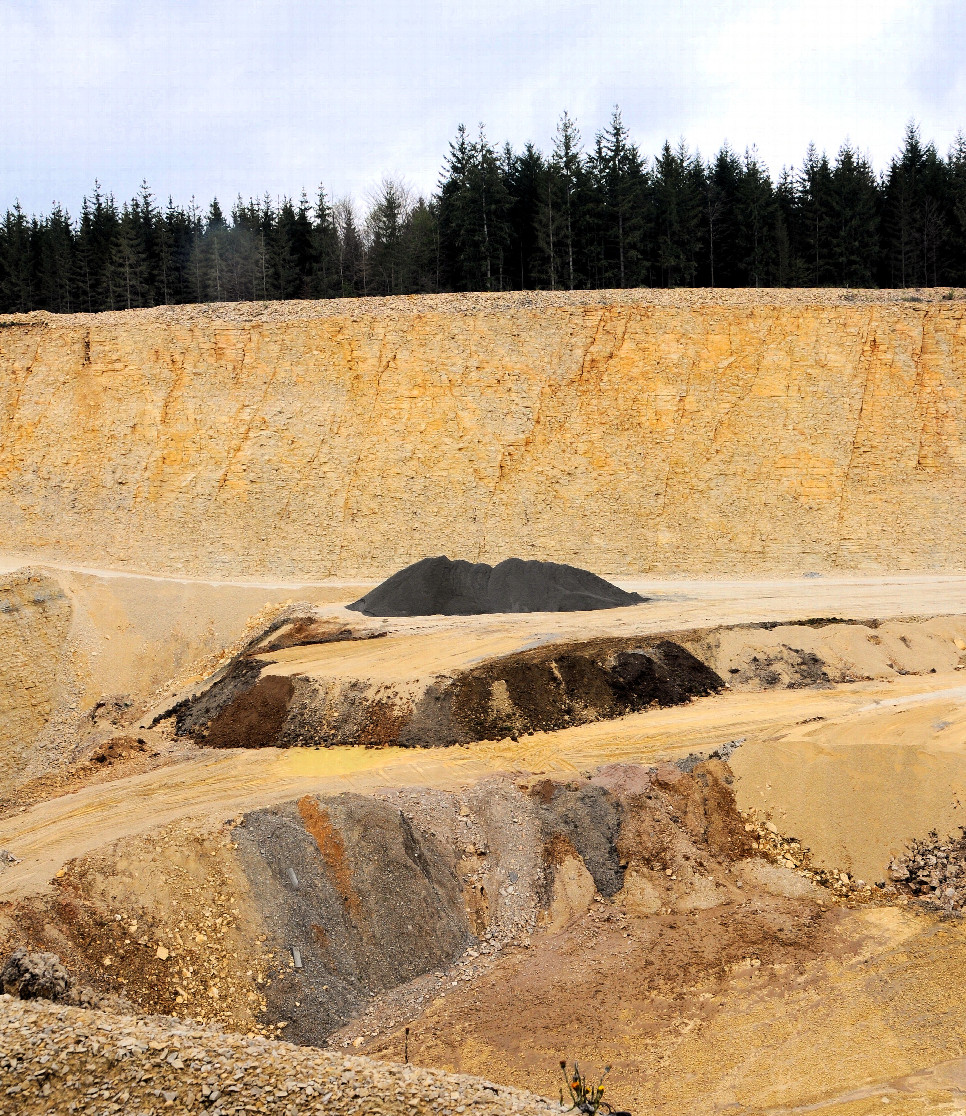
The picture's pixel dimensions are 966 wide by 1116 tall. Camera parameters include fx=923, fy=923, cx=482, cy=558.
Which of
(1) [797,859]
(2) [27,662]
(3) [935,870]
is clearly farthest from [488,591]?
(3) [935,870]

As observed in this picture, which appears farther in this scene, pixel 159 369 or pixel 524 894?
pixel 159 369

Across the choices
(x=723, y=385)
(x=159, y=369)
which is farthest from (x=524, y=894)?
(x=159, y=369)

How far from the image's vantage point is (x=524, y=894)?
38.1 feet

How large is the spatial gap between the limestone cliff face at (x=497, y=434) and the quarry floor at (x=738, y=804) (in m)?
5.89

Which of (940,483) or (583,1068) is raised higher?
(940,483)

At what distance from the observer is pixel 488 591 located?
21375 mm

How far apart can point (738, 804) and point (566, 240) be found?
3227cm

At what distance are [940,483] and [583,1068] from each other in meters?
22.9

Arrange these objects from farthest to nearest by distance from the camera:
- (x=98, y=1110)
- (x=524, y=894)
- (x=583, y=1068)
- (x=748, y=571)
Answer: (x=748, y=571), (x=524, y=894), (x=583, y=1068), (x=98, y=1110)

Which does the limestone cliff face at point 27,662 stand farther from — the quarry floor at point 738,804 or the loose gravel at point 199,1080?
the loose gravel at point 199,1080

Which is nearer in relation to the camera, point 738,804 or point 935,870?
point 935,870

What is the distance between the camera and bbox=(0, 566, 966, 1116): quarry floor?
863cm

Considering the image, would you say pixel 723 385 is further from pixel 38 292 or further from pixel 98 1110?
pixel 38 292

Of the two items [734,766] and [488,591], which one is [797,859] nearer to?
[734,766]
